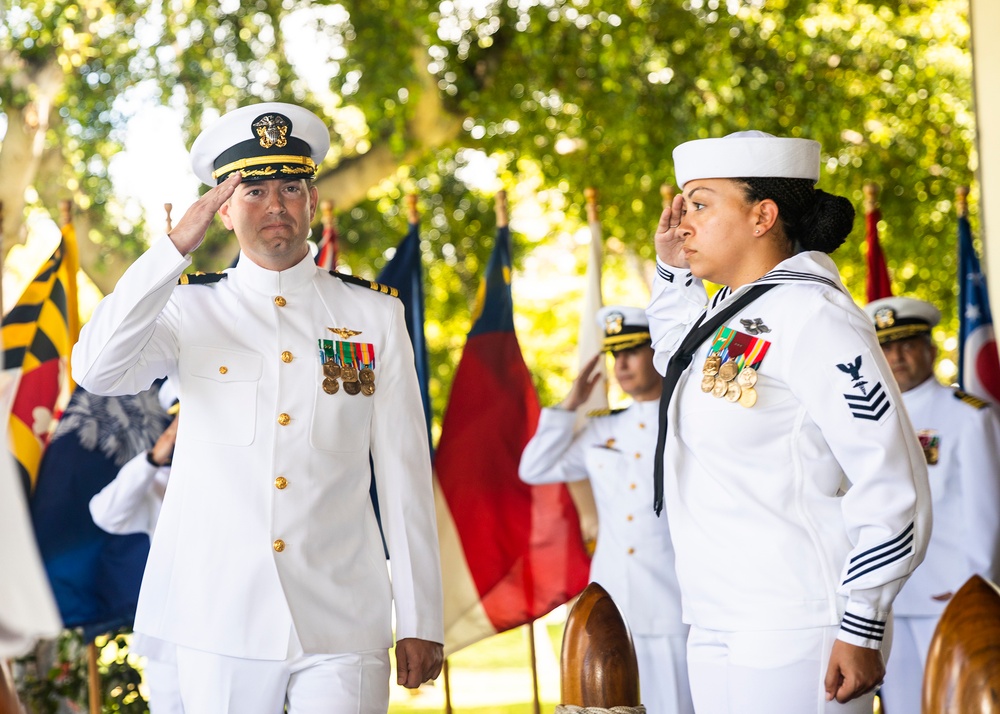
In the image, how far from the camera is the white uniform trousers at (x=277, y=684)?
238 centimetres

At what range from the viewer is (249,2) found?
7.46 metres

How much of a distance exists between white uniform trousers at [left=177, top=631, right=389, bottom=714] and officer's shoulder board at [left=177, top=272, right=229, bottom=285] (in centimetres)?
82

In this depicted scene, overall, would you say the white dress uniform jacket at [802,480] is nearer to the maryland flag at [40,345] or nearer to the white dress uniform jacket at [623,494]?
the white dress uniform jacket at [623,494]

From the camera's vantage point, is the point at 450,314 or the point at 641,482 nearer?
the point at 641,482

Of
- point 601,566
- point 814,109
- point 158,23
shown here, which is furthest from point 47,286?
point 814,109

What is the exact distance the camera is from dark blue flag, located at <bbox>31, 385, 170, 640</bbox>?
4566 mm

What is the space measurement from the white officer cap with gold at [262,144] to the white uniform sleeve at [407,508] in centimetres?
52

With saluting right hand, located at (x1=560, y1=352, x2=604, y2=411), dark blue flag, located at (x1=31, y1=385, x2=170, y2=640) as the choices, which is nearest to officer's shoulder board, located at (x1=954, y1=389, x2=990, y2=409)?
saluting right hand, located at (x1=560, y1=352, x2=604, y2=411)

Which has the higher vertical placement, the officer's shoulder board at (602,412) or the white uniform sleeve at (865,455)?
the officer's shoulder board at (602,412)

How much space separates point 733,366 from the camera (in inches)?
89.9

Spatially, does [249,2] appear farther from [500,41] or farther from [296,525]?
[296,525]

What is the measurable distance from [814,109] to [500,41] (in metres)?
2.02

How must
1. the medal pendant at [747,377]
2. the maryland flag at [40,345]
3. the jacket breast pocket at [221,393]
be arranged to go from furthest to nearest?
the maryland flag at [40,345], the jacket breast pocket at [221,393], the medal pendant at [747,377]

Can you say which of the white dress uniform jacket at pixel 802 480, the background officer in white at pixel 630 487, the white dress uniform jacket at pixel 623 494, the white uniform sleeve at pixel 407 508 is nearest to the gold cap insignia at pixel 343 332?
the white uniform sleeve at pixel 407 508
